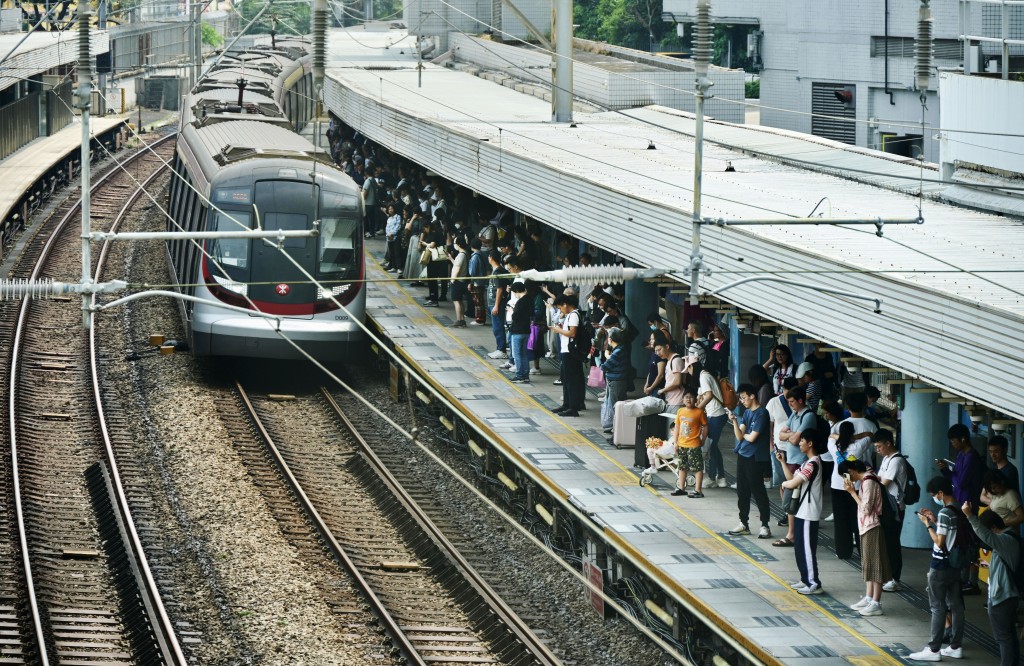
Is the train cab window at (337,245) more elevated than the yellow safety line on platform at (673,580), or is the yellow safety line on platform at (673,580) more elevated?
the train cab window at (337,245)

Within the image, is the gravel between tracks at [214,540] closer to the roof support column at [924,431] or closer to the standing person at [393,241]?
the roof support column at [924,431]

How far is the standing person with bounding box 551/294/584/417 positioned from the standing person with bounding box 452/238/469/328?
336 centimetres

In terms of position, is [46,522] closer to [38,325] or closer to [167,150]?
[38,325]

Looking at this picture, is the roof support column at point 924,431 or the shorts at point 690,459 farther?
the shorts at point 690,459

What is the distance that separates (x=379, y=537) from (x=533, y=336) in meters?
4.92

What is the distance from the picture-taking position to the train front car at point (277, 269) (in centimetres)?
2056

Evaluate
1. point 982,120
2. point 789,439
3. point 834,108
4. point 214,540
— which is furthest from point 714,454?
point 834,108

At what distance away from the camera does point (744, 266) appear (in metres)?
14.1

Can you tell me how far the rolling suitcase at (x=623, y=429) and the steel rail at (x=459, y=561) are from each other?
2309 mm

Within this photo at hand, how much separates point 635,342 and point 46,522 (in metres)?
7.60

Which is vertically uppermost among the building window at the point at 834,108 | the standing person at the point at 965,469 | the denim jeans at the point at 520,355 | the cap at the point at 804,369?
the building window at the point at 834,108

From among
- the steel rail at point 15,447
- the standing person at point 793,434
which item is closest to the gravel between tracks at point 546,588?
the standing person at point 793,434

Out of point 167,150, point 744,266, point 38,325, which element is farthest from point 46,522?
point 167,150

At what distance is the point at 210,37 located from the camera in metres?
89.8
